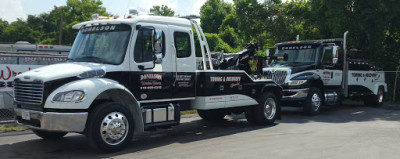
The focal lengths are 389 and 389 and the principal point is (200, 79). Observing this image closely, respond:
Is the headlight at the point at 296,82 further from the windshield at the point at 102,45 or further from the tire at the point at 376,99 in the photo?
the windshield at the point at 102,45

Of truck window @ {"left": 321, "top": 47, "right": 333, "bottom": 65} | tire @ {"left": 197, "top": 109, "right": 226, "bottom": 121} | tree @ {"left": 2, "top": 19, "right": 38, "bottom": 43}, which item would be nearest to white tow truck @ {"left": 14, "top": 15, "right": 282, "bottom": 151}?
tire @ {"left": 197, "top": 109, "right": 226, "bottom": 121}

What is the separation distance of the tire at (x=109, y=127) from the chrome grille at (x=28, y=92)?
0.95 meters

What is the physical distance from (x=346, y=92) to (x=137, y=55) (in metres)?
9.65

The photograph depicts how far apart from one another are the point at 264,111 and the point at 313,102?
3.14 meters

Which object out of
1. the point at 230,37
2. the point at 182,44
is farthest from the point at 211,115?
the point at 230,37

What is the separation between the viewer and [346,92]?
1452cm

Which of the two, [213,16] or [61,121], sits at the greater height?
[213,16]

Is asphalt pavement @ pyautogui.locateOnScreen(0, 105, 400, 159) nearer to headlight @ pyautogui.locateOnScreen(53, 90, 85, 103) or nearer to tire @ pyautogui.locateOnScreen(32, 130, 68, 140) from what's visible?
tire @ pyautogui.locateOnScreen(32, 130, 68, 140)

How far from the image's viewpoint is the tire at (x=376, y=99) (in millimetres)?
16297

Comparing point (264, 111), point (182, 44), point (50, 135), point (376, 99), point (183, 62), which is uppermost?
point (182, 44)

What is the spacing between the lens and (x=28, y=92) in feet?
22.9

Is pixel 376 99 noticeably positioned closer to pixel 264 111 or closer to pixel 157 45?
pixel 264 111

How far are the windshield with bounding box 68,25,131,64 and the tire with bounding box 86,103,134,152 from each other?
0.97m

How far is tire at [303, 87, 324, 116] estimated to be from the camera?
12672 mm
